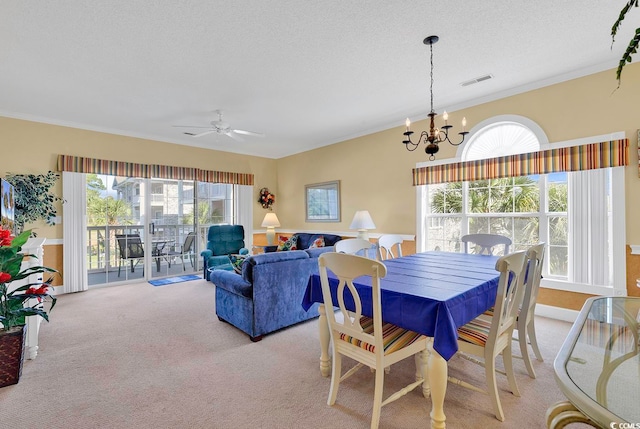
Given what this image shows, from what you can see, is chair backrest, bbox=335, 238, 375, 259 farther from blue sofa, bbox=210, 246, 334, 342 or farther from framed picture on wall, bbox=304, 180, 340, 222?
framed picture on wall, bbox=304, 180, 340, 222

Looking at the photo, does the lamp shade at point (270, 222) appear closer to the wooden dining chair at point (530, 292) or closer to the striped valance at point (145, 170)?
the striped valance at point (145, 170)

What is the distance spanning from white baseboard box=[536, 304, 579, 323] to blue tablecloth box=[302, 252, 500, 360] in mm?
1729

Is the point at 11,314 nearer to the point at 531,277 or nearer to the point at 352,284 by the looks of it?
the point at 352,284

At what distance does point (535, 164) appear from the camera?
11.1 ft

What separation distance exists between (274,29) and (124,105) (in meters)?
2.70

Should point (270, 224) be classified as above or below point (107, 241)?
above

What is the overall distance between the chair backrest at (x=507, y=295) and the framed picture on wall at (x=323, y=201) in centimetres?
397

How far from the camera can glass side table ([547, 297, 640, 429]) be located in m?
0.80

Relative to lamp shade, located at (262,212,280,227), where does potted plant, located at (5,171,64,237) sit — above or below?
above

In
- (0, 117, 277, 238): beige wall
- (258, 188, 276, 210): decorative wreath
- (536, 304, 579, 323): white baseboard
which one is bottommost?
(536, 304, 579, 323): white baseboard

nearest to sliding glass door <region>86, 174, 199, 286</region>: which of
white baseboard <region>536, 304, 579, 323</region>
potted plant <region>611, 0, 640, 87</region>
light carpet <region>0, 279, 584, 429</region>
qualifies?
light carpet <region>0, 279, 584, 429</region>

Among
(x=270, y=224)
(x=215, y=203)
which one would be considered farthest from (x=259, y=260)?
(x=215, y=203)

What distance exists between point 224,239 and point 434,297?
4.85 m

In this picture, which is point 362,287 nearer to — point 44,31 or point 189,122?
point 44,31
